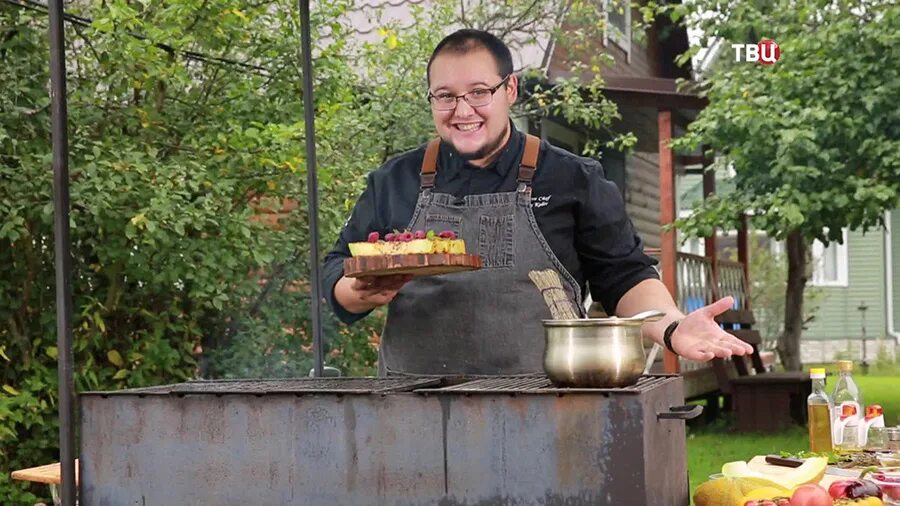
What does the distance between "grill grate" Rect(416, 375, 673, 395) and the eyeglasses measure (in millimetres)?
760

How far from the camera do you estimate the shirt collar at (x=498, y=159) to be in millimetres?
3250

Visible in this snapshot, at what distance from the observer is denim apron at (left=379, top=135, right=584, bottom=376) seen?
10.0 feet

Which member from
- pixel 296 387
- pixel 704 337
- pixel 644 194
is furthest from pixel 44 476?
pixel 644 194

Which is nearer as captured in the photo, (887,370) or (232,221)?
(232,221)

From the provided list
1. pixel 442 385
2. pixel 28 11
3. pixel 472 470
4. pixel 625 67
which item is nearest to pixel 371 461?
pixel 472 470

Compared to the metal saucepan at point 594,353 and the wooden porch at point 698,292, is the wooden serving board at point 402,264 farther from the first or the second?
the wooden porch at point 698,292

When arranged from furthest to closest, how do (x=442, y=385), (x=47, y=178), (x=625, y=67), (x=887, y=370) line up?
(x=887, y=370)
(x=625, y=67)
(x=47, y=178)
(x=442, y=385)

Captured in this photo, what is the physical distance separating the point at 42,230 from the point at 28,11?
3.84 ft

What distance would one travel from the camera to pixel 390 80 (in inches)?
369

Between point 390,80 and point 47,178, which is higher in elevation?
point 390,80

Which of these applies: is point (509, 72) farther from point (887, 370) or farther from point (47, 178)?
point (887, 370)

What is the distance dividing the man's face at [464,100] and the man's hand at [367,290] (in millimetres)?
452

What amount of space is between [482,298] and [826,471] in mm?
981

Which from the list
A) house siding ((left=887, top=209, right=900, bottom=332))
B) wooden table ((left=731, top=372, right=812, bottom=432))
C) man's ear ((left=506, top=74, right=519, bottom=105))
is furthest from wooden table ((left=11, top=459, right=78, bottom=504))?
house siding ((left=887, top=209, right=900, bottom=332))
